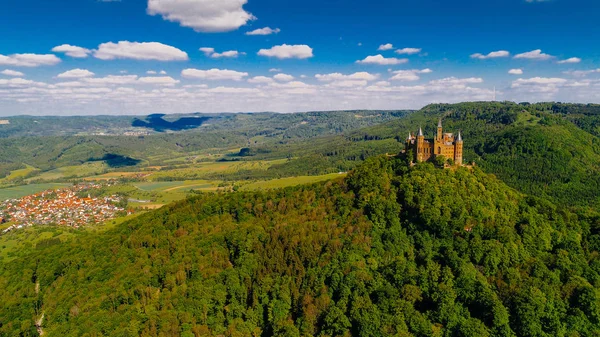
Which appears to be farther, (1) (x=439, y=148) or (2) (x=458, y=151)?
(1) (x=439, y=148)

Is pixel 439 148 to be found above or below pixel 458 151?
above

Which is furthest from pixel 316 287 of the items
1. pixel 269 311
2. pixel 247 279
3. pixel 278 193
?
pixel 278 193

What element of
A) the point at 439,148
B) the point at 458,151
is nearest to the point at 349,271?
the point at 439,148

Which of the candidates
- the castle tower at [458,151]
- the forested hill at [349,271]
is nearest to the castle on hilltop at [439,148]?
the castle tower at [458,151]

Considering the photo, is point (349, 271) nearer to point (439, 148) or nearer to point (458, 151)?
point (439, 148)

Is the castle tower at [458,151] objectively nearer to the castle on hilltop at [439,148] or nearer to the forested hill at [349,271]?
the castle on hilltop at [439,148]

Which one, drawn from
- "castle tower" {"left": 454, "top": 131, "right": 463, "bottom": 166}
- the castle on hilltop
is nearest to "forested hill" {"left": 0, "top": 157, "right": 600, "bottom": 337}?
"castle tower" {"left": 454, "top": 131, "right": 463, "bottom": 166}
